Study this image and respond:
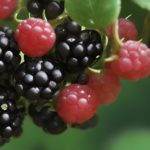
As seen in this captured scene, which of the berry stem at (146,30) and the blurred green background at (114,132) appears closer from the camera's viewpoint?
the berry stem at (146,30)

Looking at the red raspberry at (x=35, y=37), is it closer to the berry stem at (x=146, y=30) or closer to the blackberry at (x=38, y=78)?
the blackberry at (x=38, y=78)

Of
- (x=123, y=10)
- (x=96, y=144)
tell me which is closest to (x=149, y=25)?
(x=123, y=10)

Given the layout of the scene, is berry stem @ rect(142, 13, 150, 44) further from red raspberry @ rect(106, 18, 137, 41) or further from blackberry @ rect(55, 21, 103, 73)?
blackberry @ rect(55, 21, 103, 73)

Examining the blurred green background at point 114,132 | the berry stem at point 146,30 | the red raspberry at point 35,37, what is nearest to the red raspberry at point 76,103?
the red raspberry at point 35,37

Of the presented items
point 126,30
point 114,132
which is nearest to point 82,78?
point 126,30

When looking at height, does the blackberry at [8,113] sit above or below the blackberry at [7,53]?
below

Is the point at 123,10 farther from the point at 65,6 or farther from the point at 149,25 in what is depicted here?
the point at 65,6

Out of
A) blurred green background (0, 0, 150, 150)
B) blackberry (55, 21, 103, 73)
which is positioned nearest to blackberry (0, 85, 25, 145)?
blackberry (55, 21, 103, 73)
